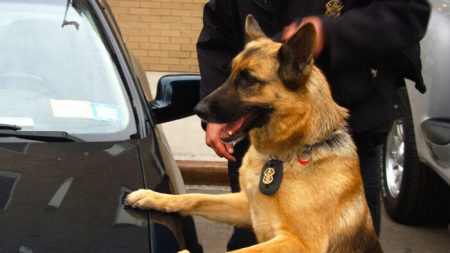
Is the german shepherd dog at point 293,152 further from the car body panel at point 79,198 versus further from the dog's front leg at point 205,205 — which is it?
the car body panel at point 79,198

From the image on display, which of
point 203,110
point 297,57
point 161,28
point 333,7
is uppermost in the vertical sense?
point 333,7

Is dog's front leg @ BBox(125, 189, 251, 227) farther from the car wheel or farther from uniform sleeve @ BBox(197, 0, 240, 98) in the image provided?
the car wheel

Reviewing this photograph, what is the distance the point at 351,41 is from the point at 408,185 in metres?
2.47

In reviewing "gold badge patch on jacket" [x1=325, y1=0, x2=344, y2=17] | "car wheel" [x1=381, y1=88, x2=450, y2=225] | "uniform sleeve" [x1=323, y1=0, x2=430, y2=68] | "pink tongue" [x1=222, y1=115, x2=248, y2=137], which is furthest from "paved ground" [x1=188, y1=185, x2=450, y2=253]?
"uniform sleeve" [x1=323, y1=0, x2=430, y2=68]

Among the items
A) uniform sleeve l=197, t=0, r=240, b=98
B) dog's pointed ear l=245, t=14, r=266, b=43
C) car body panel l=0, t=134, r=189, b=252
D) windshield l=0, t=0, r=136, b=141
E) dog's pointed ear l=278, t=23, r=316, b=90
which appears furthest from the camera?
uniform sleeve l=197, t=0, r=240, b=98

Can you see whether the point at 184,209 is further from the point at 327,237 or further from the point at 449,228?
the point at 449,228

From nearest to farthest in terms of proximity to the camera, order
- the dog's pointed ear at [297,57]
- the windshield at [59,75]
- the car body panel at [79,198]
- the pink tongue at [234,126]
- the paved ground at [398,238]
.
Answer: the car body panel at [79,198], the dog's pointed ear at [297,57], the pink tongue at [234,126], the windshield at [59,75], the paved ground at [398,238]

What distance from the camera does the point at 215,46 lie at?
270cm

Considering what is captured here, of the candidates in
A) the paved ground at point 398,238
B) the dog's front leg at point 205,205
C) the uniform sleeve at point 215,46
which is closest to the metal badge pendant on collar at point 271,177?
the dog's front leg at point 205,205

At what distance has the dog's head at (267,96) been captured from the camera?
2.18 metres

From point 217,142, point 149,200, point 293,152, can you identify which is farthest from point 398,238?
point 149,200

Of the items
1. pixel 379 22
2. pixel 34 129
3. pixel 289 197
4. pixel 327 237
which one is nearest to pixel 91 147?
pixel 34 129

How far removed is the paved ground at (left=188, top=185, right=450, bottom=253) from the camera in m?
4.38

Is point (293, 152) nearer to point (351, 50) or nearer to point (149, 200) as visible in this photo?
point (351, 50)
